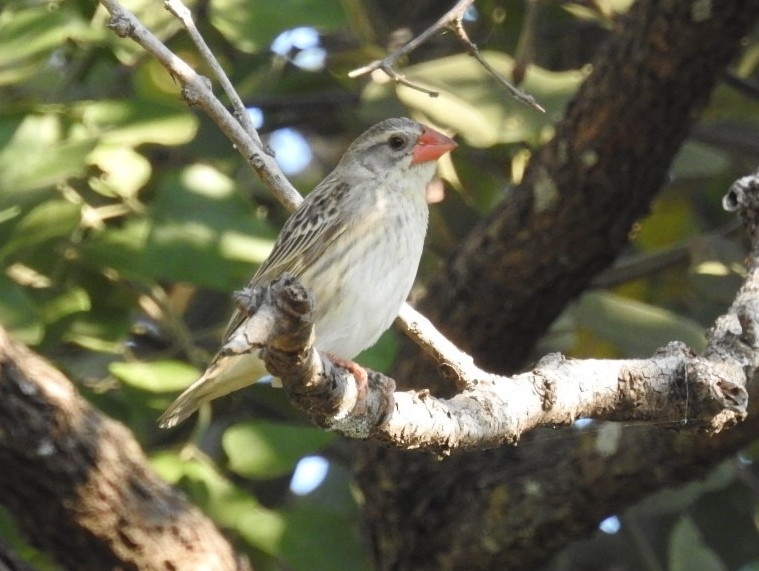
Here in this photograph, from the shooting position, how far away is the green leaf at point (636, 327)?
4.51m

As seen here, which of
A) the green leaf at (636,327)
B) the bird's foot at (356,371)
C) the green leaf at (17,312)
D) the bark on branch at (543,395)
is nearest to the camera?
the bark on branch at (543,395)

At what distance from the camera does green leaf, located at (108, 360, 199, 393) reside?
4055mm

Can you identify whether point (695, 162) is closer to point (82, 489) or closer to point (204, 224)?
point (204, 224)

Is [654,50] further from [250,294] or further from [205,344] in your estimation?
[250,294]

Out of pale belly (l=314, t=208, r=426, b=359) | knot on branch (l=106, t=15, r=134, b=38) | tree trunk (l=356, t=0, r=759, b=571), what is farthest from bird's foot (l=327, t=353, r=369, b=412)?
tree trunk (l=356, t=0, r=759, b=571)

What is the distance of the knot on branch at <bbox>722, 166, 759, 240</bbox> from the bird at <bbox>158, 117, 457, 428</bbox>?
0.80m

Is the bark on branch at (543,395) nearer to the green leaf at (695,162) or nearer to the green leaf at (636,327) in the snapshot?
the green leaf at (636,327)

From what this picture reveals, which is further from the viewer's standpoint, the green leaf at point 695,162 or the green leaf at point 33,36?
the green leaf at point 695,162

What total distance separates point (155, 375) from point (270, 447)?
0.37m

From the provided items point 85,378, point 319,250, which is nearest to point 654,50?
point 319,250

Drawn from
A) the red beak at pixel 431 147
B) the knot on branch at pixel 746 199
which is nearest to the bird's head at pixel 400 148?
the red beak at pixel 431 147

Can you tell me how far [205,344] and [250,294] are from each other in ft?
8.20

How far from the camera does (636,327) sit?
4562 millimetres

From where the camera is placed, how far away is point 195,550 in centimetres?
410
